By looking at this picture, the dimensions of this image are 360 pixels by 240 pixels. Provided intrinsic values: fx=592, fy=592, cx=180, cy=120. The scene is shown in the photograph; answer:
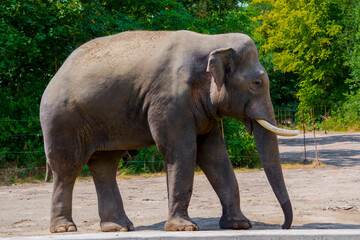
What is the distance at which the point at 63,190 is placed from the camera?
697cm

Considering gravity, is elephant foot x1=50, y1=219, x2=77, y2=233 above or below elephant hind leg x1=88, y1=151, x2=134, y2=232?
below

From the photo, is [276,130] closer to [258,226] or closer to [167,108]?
[167,108]

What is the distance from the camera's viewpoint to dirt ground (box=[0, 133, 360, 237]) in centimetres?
762

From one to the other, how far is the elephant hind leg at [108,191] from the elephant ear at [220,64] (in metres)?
1.73

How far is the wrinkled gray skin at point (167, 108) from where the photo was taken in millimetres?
6379

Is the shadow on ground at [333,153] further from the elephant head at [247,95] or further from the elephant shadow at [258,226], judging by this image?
the elephant head at [247,95]

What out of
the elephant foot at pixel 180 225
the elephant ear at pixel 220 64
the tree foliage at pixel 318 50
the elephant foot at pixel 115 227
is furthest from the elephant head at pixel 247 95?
the tree foliage at pixel 318 50

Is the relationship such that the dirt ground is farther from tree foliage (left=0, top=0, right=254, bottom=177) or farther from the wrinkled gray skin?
tree foliage (left=0, top=0, right=254, bottom=177)

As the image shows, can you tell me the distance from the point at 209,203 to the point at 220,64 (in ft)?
13.1

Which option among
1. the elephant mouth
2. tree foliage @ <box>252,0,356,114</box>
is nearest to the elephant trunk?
the elephant mouth

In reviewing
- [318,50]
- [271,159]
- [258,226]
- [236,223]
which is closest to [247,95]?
[271,159]

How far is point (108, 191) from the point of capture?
7262mm

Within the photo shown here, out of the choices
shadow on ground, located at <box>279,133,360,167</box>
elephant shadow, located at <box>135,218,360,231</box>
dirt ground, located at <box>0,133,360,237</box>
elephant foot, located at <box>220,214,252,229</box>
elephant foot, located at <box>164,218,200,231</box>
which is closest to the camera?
elephant foot, located at <box>164,218,200,231</box>

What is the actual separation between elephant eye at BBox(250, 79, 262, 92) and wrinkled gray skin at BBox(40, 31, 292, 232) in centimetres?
1
